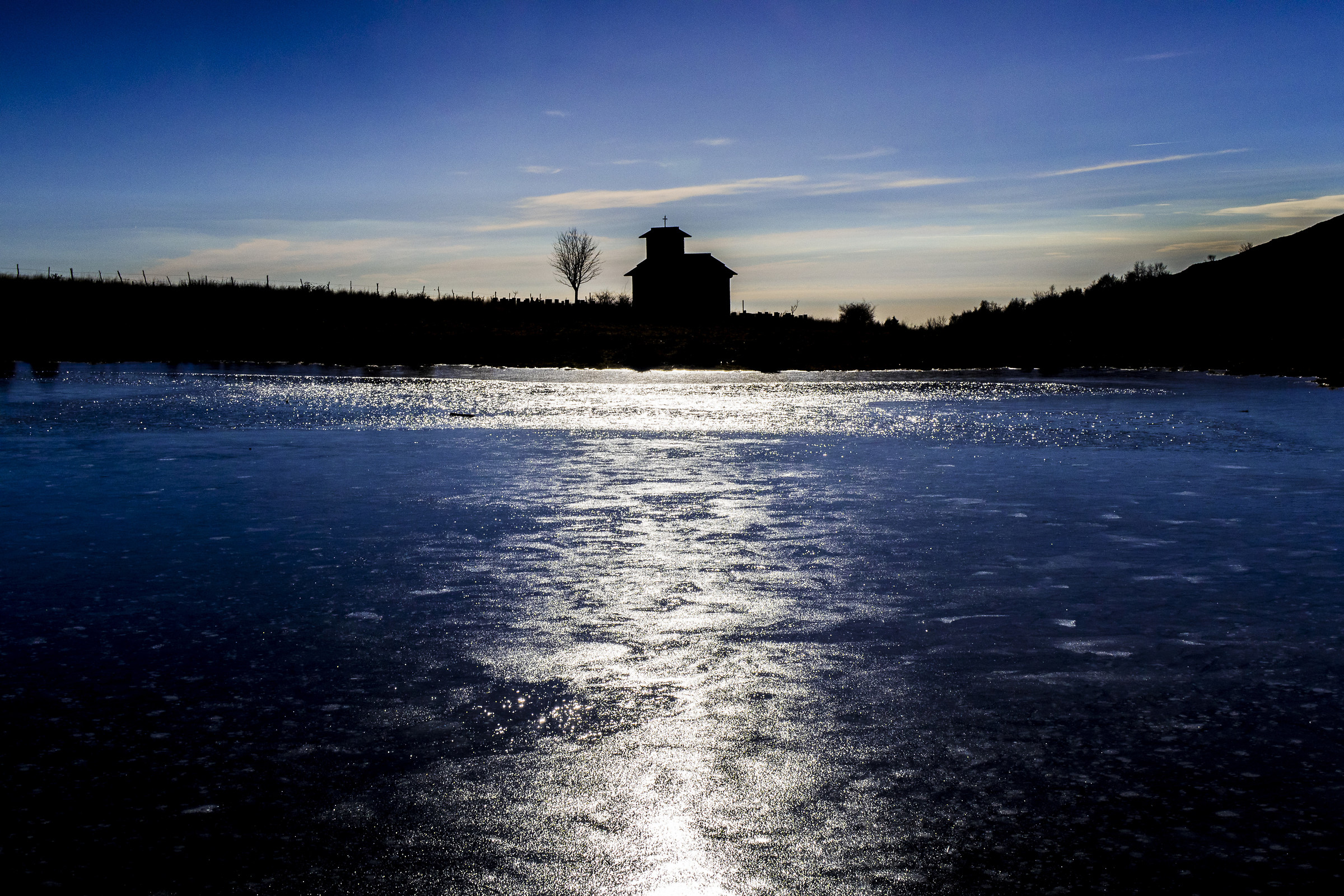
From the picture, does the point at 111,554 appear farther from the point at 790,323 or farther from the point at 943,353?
the point at 790,323

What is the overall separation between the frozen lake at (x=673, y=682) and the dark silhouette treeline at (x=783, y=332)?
23212mm

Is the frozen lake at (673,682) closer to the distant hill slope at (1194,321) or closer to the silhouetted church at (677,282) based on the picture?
the distant hill slope at (1194,321)

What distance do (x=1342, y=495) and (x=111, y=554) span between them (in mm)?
9949

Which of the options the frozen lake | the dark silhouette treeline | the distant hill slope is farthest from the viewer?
the dark silhouette treeline

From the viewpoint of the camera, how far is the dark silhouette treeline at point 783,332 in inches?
1363

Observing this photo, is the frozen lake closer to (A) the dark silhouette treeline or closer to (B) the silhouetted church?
(A) the dark silhouette treeline

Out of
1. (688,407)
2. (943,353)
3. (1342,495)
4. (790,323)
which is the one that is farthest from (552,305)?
(1342,495)

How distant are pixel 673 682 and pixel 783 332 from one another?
40.4 m

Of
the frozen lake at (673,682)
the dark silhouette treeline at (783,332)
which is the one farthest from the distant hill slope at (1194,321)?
the frozen lake at (673,682)

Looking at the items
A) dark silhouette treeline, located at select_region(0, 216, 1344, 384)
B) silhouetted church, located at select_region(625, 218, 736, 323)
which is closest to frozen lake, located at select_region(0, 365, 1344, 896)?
dark silhouette treeline, located at select_region(0, 216, 1344, 384)

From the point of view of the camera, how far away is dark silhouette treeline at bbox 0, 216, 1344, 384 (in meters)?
34.6

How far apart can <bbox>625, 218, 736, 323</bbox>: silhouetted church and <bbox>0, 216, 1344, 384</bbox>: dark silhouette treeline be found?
501 inches

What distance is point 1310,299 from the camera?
134 ft

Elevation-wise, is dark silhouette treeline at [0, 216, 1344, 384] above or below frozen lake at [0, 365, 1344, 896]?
above
